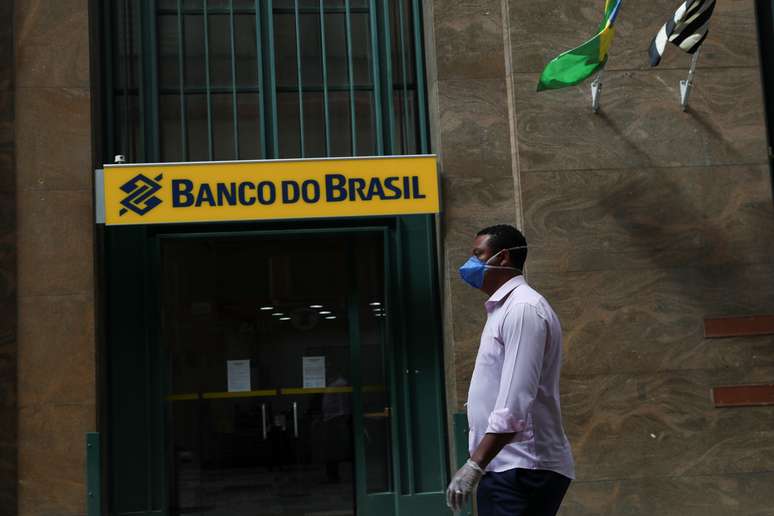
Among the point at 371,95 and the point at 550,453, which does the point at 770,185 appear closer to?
the point at 371,95

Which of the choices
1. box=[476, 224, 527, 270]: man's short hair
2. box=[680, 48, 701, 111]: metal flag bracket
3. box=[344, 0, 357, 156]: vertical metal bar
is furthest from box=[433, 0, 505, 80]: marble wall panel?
Answer: box=[476, 224, 527, 270]: man's short hair

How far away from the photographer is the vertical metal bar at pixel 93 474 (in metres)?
8.62

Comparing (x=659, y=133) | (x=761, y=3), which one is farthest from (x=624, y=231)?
(x=761, y=3)

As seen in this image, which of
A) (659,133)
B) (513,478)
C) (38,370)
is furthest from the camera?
(659,133)

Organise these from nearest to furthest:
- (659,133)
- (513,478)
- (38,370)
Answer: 1. (513,478)
2. (38,370)
3. (659,133)

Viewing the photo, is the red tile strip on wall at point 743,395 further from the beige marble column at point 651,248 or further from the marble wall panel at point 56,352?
the marble wall panel at point 56,352

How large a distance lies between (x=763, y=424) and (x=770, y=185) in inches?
82.4

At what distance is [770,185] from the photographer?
9.77 m

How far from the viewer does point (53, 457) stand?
356 inches

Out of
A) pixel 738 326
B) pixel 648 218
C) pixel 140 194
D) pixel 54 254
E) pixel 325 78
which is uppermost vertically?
pixel 325 78

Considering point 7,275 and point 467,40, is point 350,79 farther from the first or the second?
point 7,275

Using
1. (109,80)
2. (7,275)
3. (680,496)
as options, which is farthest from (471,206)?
(7,275)

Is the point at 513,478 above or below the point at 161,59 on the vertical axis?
below

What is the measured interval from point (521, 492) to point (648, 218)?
221 inches
